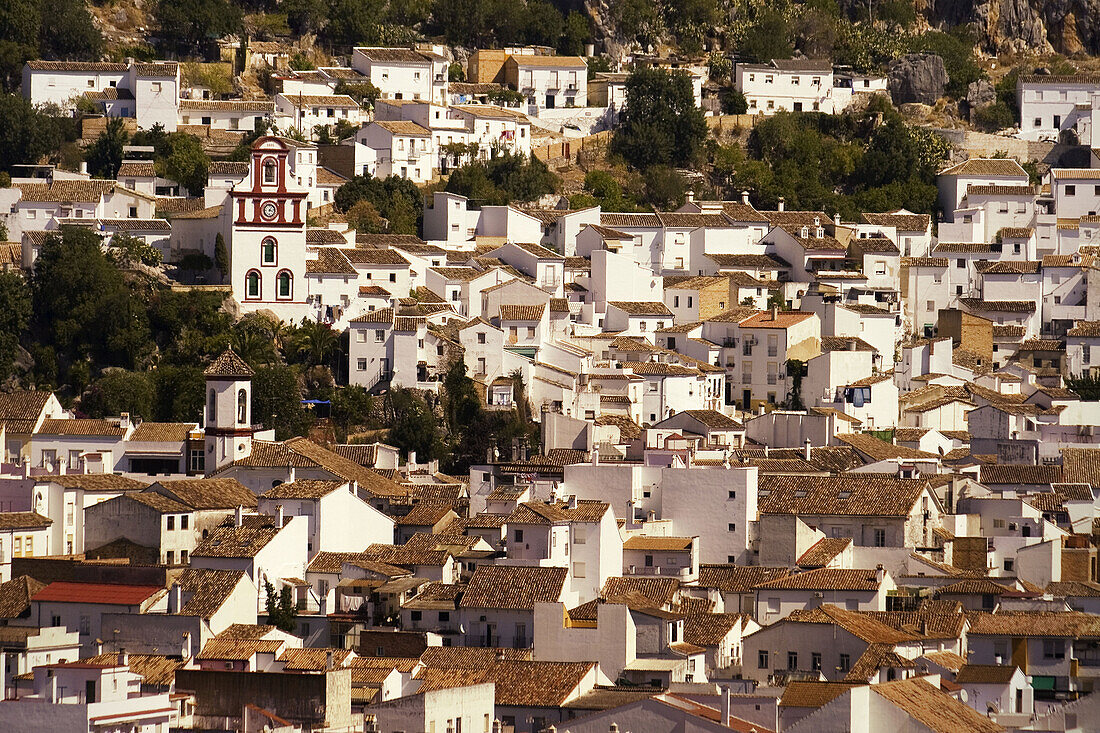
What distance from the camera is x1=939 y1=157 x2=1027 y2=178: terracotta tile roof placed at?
8150 centimetres

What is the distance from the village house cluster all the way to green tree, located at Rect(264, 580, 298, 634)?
0.16 meters

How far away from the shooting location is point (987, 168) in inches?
3231

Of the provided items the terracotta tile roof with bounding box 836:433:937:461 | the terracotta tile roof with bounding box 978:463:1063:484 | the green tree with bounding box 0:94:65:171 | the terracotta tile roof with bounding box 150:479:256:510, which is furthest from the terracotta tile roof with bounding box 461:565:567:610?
the green tree with bounding box 0:94:65:171

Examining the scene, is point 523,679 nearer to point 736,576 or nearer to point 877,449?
point 736,576

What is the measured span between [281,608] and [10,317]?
1867cm

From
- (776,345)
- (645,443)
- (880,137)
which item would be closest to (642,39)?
(880,137)

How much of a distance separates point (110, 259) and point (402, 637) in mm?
23011

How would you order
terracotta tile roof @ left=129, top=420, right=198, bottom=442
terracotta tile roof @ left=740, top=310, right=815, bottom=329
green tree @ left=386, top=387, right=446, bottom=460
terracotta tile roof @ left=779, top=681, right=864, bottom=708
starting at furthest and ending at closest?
1. terracotta tile roof @ left=740, top=310, right=815, bottom=329
2. green tree @ left=386, top=387, right=446, bottom=460
3. terracotta tile roof @ left=129, top=420, right=198, bottom=442
4. terracotta tile roof @ left=779, top=681, right=864, bottom=708

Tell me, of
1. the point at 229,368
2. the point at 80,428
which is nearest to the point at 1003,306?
the point at 229,368

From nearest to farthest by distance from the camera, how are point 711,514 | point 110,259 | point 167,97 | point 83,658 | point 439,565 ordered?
1. point 83,658
2. point 439,565
3. point 711,514
4. point 110,259
5. point 167,97

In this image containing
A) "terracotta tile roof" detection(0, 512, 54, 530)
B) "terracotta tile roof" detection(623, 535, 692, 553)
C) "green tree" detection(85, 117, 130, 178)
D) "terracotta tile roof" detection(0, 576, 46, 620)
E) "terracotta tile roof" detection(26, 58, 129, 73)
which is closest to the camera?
"terracotta tile roof" detection(0, 576, 46, 620)

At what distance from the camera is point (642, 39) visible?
94.6 m

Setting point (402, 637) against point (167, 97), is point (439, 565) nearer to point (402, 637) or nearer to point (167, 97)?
point (402, 637)

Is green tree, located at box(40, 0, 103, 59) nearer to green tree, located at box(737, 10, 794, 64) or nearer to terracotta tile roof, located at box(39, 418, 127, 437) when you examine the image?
green tree, located at box(737, 10, 794, 64)
